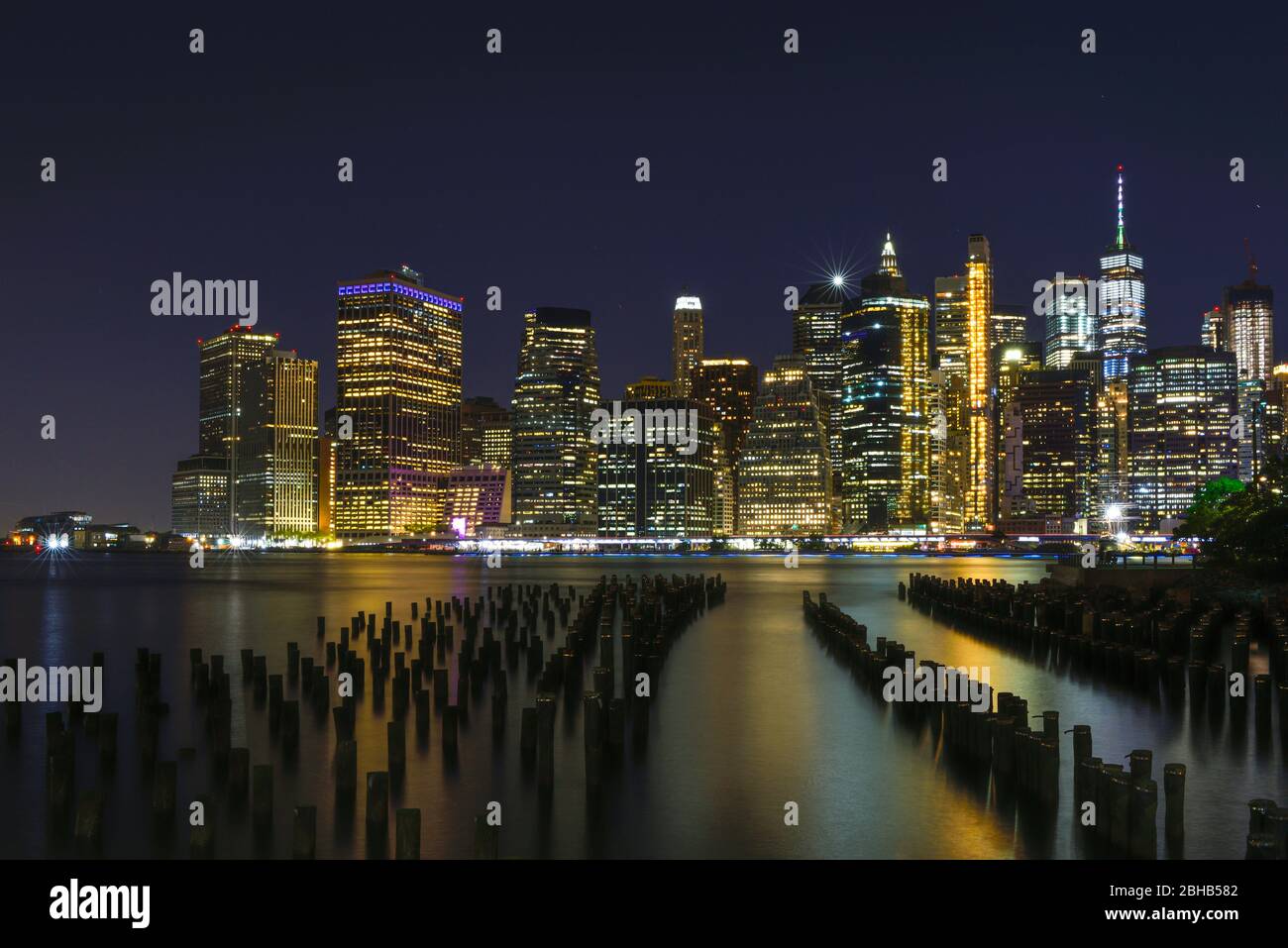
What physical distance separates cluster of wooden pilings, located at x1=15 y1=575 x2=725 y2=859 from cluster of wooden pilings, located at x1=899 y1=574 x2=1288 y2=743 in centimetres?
1376

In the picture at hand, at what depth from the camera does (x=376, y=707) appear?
30078 millimetres

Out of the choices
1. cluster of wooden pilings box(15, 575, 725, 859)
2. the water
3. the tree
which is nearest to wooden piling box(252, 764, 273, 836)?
cluster of wooden pilings box(15, 575, 725, 859)

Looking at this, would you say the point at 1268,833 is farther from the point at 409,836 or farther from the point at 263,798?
the point at 263,798

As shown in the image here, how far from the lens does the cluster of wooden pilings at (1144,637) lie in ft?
95.7

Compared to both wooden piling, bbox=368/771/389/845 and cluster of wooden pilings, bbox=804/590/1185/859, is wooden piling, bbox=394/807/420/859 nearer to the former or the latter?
wooden piling, bbox=368/771/389/845

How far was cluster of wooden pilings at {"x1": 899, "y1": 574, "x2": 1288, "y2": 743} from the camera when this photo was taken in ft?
95.7

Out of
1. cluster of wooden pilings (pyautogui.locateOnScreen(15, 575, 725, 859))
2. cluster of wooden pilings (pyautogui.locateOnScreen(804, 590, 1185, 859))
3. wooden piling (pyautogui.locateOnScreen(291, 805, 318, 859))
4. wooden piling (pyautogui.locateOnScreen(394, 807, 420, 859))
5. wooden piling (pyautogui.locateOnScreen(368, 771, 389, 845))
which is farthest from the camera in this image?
cluster of wooden pilings (pyautogui.locateOnScreen(15, 575, 725, 859))

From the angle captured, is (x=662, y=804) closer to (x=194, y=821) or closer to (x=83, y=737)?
(x=194, y=821)

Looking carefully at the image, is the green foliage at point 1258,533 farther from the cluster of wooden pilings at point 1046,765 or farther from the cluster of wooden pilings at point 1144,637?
the cluster of wooden pilings at point 1046,765

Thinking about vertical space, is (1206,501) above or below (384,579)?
above

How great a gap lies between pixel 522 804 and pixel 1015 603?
117ft

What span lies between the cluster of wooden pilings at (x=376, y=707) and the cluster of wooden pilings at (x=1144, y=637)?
542 inches
